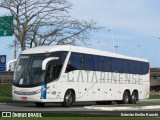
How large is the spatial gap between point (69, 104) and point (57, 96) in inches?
47.3

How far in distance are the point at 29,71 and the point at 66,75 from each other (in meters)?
2.08

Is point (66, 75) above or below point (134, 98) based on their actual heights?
above

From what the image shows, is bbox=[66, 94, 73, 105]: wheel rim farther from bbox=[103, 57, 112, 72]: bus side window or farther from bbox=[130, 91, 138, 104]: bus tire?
bbox=[130, 91, 138, 104]: bus tire

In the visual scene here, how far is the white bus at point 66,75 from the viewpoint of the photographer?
22.9 meters

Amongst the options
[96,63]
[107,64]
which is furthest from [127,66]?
[96,63]

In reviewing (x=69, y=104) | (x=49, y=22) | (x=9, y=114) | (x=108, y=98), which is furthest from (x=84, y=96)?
(x=9, y=114)

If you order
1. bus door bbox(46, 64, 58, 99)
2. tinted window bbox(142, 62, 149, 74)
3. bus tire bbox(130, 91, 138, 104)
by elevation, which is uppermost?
tinted window bbox(142, 62, 149, 74)

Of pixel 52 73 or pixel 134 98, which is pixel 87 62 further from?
pixel 134 98

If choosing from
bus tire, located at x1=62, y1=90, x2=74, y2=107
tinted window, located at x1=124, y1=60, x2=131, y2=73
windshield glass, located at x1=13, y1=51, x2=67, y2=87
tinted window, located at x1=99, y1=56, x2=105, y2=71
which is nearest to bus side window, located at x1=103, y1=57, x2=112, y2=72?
tinted window, located at x1=99, y1=56, x2=105, y2=71

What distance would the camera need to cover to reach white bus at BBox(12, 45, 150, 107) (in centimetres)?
2286

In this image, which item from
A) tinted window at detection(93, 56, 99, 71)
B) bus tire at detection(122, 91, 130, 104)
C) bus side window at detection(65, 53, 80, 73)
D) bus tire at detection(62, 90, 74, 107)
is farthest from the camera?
bus tire at detection(122, 91, 130, 104)

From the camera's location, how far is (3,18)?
36000 millimetres

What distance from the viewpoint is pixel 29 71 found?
75.5 feet

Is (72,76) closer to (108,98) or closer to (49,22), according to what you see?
(108,98)
